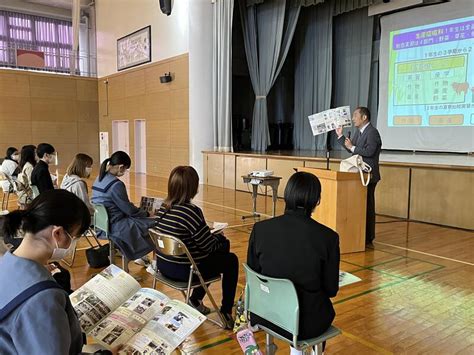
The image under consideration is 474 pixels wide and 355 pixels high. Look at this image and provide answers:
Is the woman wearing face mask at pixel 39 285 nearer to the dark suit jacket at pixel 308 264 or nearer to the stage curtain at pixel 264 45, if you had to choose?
the dark suit jacket at pixel 308 264

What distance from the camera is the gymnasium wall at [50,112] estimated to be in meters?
13.4

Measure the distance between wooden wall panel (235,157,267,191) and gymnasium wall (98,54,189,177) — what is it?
2.27 metres

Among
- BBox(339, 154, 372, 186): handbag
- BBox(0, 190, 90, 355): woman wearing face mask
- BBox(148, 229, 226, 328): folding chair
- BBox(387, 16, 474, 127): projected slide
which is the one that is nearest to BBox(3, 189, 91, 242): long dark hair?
BBox(0, 190, 90, 355): woman wearing face mask

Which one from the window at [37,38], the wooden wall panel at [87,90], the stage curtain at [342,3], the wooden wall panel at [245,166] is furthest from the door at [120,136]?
the stage curtain at [342,3]

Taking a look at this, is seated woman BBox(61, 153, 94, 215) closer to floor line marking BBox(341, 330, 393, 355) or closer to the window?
floor line marking BBox(341, 330, 393, 355)

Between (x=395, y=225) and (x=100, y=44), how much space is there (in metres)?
12.5

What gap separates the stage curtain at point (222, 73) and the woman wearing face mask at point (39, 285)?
9.05m

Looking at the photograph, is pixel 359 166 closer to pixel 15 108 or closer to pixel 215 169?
pixel 215 169

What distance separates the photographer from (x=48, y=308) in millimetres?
1097

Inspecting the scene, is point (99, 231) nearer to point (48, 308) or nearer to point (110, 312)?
point (110, 312)

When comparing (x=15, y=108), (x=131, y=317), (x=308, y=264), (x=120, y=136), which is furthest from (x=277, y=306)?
(x=15, y=108)

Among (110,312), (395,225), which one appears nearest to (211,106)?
(395,225)

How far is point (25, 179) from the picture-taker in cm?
523

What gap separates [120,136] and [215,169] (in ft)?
18.8
